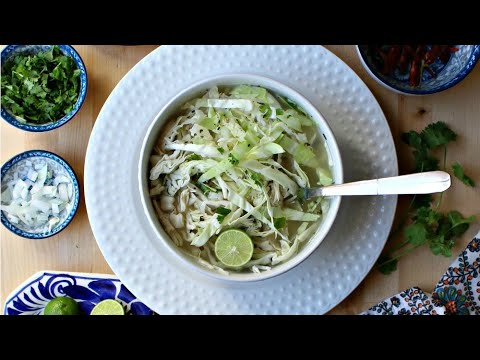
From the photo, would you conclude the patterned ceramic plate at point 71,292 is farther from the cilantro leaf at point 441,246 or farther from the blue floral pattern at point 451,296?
the cilantro leaf at point 441,246

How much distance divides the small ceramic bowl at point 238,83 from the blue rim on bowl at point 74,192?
279mm

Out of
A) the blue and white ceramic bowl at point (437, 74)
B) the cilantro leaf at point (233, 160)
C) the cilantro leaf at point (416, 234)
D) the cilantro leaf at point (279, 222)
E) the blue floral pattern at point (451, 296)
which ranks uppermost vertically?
the blue and white ceramic bowl at point (437, 74)

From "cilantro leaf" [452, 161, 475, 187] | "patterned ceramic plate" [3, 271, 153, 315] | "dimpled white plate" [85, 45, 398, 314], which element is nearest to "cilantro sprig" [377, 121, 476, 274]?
"cilantro leaf" [452, 161, 475, 187]

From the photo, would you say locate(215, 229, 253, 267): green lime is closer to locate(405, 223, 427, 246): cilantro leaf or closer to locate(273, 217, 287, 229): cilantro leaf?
locate(273, 217, 287, 229): cilantro leaf

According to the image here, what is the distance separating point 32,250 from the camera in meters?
1.56

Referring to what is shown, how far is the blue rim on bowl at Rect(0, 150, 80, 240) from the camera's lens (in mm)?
1507

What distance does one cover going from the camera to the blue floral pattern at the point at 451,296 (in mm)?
1531

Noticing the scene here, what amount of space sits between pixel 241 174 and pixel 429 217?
1.85ft

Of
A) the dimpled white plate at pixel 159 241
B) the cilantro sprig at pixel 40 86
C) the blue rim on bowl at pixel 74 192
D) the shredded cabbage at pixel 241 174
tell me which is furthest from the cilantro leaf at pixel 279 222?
the cilantro sprig at pixel 40 86

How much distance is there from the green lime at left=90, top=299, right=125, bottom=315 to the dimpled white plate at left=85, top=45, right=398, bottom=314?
132 millimetres

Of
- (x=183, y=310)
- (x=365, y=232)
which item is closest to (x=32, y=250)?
(x=183, y=310)

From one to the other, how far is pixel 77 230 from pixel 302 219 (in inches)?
25.7

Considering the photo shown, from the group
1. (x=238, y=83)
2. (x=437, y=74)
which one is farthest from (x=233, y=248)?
(x=437, y=74)

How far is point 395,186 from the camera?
1194 millimetres
